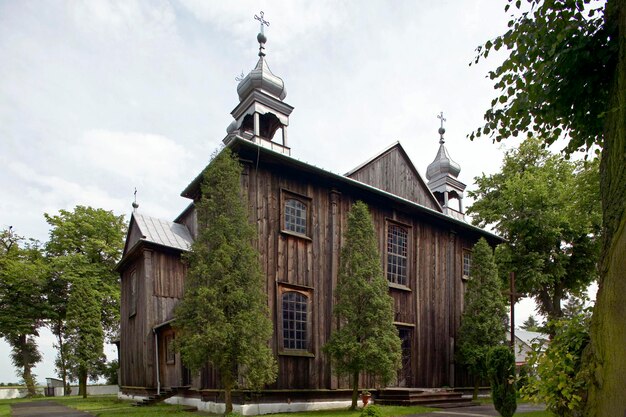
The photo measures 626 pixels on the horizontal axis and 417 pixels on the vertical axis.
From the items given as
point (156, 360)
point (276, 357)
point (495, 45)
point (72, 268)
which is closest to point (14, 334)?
point (72, 268)

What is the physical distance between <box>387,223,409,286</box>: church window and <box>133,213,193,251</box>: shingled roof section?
26.9 feet

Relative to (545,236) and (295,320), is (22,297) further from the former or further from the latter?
(545,236)

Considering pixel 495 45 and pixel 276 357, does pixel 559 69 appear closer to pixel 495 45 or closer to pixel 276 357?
pixel 495 45

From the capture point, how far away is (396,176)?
1870 centimetres

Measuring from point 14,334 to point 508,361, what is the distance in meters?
32.2

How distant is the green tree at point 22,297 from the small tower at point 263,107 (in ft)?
71.4

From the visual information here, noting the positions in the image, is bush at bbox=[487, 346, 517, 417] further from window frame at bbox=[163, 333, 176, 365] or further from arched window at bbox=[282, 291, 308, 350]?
window frame at bbox=[163, 333, 176, 365]

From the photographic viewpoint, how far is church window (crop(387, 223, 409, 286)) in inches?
693

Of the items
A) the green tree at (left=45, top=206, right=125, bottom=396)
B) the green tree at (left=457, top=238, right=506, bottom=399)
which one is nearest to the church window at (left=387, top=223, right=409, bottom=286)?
the green tree at (left=457, top=238, right=506, bottom=399)

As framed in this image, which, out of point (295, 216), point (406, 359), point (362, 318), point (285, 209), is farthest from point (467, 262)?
point (285, 209)

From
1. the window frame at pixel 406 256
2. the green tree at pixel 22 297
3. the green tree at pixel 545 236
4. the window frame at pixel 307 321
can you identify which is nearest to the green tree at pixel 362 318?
the window frame at pixel 307 321

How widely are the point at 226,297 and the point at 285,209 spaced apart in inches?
157

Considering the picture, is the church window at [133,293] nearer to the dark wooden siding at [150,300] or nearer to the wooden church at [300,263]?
the wooden church at [300,263]

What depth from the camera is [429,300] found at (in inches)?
742
